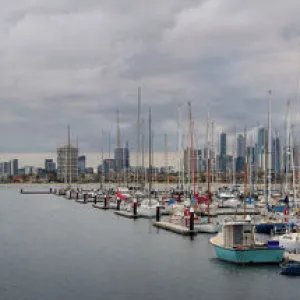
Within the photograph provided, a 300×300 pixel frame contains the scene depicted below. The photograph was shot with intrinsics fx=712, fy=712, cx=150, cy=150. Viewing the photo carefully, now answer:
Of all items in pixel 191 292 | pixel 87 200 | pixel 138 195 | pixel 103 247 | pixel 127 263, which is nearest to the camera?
pixel 191 292

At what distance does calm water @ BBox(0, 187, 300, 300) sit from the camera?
42.4 meters

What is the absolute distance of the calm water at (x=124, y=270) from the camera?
4244 cm

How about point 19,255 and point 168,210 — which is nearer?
point 19,255

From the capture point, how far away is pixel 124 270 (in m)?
50.8

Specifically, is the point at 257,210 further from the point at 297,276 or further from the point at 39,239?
the point at 297,276

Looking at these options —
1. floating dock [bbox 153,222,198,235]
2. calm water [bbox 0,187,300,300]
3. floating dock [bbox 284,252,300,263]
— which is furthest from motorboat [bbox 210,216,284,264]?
floating dock [bbox 153,222,198,235]

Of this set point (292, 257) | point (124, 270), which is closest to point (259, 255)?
point (292, 257)

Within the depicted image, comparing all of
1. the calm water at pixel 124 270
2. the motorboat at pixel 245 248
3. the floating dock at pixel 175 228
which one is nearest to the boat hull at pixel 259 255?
the motorboat at pixel 245 248

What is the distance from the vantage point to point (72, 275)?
160ft

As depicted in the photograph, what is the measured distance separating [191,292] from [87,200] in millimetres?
106023

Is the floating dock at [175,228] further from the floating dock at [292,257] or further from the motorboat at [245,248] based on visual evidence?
the floating dock at [292,257]

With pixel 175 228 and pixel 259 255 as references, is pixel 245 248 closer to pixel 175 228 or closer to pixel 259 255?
pixel 259 255

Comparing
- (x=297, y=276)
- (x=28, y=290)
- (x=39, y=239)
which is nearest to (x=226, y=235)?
(x=297, y=276)

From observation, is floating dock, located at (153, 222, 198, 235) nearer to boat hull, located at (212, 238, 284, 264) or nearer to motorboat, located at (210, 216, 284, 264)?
motorboat, located at (210, 216, 284, 264)
